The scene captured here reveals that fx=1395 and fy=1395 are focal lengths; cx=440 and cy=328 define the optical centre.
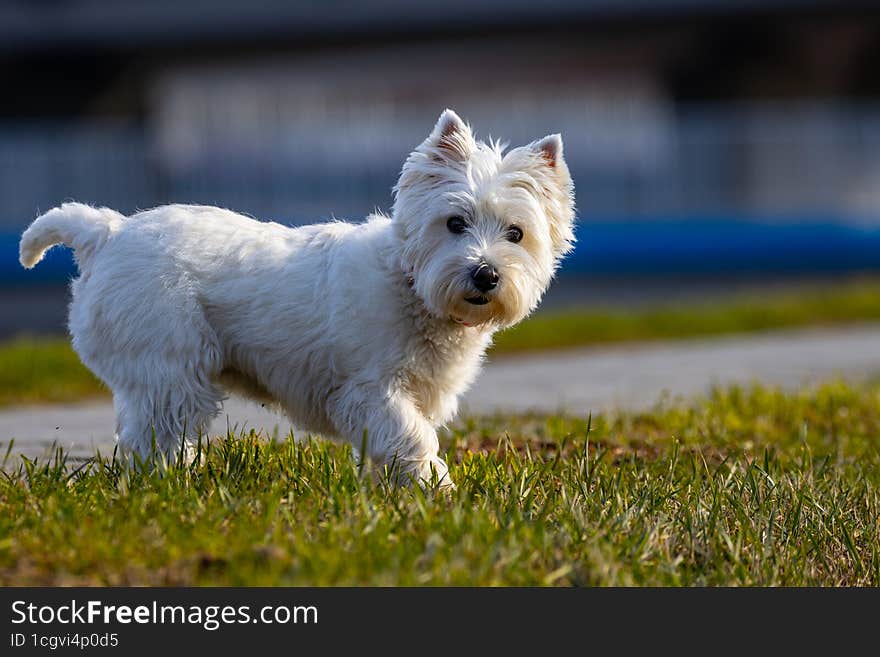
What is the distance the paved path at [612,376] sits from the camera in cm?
721

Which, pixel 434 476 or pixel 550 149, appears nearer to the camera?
pixel 434 476

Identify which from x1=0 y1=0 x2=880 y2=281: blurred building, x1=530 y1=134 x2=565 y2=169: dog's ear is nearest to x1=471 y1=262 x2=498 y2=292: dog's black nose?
x1=530 y1=134 x2=565 y2=169: dog's ear

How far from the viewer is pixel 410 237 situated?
5.11m

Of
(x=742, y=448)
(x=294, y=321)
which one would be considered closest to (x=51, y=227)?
(x=294, y=321)

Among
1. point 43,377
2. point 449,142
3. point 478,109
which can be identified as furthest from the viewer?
point 478,109

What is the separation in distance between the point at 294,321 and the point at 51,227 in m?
1.07

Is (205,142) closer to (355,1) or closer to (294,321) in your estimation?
(355,1)

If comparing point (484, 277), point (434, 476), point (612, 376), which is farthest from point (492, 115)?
point (434, 476)

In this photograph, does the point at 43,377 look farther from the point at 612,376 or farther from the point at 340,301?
the point at 340,301

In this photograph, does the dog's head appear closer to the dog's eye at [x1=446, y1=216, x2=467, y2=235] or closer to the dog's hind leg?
the dog's eye at [x1=446, y1=216, x2=467, y2=235]

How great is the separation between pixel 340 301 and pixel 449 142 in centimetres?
71

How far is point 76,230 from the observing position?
5332 mm

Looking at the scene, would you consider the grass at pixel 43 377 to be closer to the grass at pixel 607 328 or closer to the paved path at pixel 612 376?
the grass at pixel 607 328
